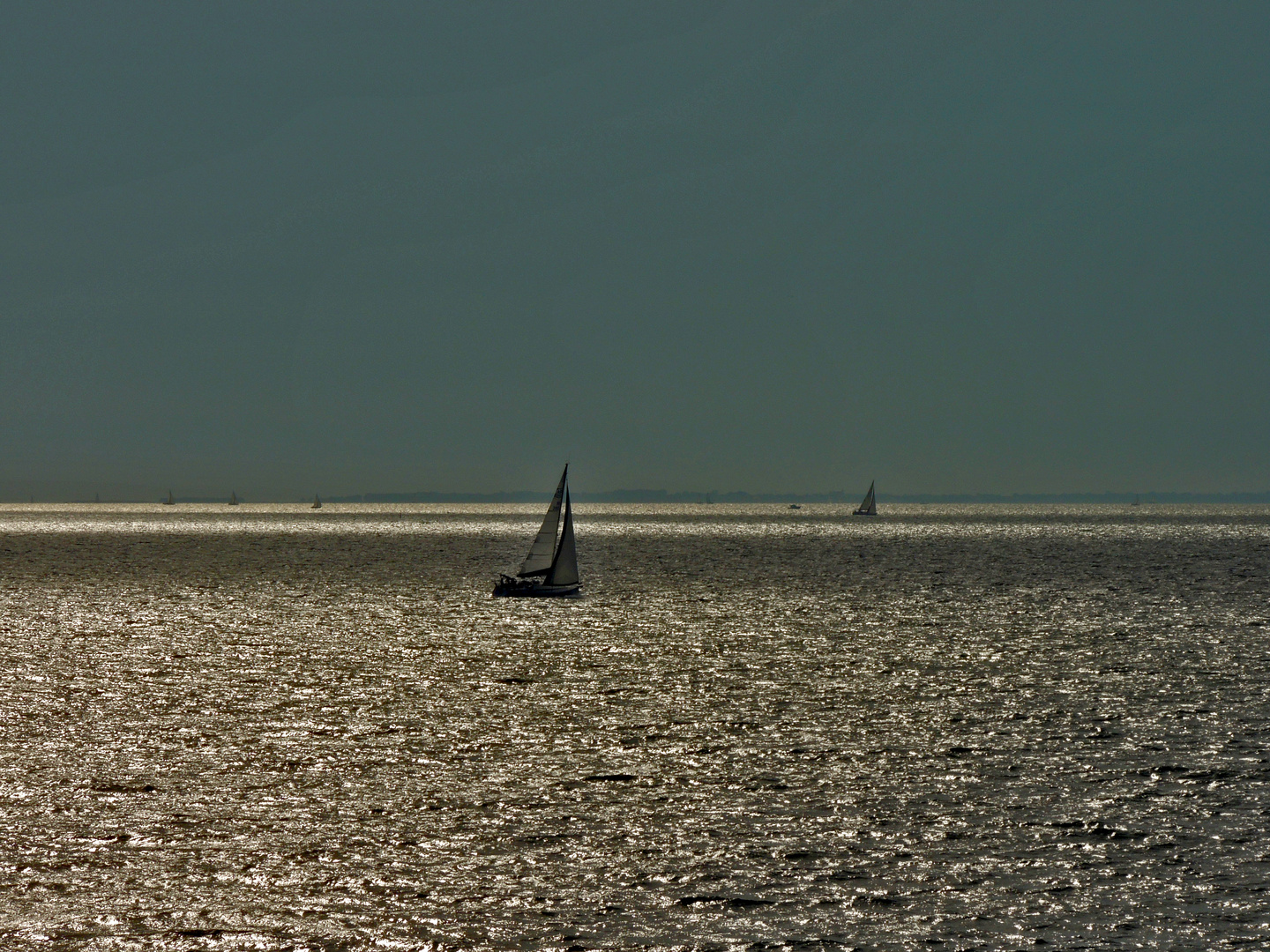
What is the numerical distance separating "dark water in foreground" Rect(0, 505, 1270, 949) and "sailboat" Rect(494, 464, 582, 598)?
11805 millimetres

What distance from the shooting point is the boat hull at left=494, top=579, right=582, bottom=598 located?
7106 cm

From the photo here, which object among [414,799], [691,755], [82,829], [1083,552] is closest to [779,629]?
[691,755]

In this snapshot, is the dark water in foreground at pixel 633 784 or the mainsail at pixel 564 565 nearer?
the dark water in foreground at pixel 633 784

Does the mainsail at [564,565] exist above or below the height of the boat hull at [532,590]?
above

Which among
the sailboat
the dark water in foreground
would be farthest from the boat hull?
the dark water in foreground

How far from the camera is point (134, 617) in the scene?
6041cm

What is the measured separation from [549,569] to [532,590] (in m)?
1.64

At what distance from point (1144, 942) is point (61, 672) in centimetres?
3566

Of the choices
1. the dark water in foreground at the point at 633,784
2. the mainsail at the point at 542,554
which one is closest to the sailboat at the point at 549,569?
the mainsail at the point at 542,554

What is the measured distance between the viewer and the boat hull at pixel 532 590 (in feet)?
233

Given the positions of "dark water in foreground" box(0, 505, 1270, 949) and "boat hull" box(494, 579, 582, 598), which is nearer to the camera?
"dark water in foreground" box(0, 505, 1270, 949)

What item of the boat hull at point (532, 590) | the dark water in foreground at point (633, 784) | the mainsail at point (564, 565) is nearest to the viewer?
the dark water in foreground at point (633, 784)

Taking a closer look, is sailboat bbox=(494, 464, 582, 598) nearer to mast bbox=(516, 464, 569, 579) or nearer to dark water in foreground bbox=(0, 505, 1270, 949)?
mast bbox=(516, 464, 569, 579)

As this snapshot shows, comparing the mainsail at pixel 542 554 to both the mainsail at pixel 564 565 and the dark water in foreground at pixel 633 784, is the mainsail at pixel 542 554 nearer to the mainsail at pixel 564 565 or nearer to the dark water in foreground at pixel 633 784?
the mainsail at pixel 564 565
